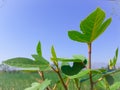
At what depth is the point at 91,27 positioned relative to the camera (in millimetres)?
320

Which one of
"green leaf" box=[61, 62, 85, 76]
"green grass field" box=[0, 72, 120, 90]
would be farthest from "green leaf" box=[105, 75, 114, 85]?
"green grass field" box=[0, 72, 120, 90]

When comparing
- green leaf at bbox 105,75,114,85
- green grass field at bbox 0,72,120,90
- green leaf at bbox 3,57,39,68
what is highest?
green leaf at bbox 3,57,39,68

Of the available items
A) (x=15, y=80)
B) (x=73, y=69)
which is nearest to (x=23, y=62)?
(x=73, y=69)

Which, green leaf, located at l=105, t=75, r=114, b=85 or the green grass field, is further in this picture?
the green grass field

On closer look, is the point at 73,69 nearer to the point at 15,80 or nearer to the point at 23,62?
the point at 23,62

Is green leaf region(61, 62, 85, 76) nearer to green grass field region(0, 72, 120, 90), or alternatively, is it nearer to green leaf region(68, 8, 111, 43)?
green leaf region(68, 8, 111, 43)

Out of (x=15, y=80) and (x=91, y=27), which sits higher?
(x=91, y=27)

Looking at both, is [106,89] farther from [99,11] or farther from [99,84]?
[99,11]

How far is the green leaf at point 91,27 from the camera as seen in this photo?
0.31m

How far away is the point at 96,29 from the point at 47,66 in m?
0.07

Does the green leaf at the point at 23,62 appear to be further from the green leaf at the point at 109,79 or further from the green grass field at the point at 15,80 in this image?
the green grass field at the point at 15,80

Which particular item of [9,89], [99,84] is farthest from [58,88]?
[9,89]

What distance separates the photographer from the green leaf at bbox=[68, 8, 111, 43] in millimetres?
307

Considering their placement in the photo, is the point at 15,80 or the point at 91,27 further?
the point at 15,80
